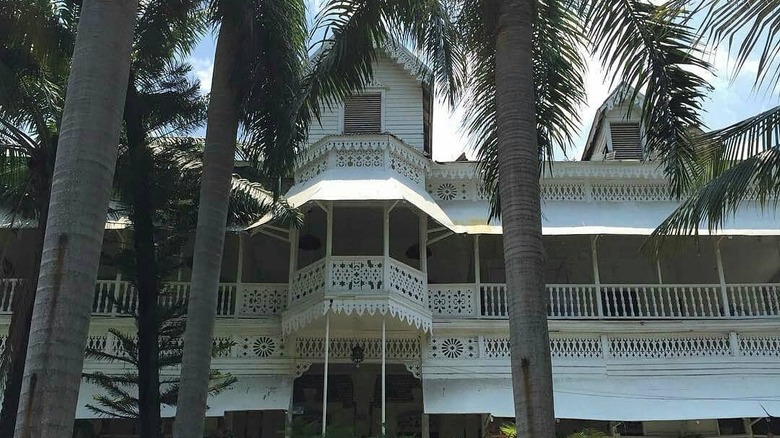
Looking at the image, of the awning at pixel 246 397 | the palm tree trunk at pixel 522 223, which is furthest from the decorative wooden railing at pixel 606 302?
the palm tree trunk at pixel 522 223

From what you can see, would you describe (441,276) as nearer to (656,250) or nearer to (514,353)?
(656,250)

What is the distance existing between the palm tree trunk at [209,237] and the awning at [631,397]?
7.27 m

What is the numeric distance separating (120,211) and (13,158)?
1.97m

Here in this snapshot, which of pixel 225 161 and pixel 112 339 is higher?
pixel 225 161

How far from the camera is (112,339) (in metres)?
16.1

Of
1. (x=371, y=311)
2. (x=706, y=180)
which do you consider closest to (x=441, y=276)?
(x=371, y=311)

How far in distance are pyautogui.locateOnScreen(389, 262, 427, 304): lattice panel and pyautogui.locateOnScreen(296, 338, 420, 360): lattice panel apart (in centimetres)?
107

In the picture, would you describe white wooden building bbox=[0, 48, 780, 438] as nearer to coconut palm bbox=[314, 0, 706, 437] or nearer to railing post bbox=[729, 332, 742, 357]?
railing post bbox=[729, 332, 742, 357]

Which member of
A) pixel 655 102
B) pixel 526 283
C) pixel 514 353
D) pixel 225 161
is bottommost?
pixel 514 353

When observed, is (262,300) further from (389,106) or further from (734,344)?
(734,344)

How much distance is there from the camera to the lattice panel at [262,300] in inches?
651

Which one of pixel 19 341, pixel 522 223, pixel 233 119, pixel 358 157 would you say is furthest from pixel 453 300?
pixel 522 223

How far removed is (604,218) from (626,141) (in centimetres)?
415

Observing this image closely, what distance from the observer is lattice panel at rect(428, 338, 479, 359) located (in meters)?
16.0
